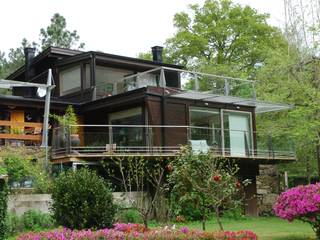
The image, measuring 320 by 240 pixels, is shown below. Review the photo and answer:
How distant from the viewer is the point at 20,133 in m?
22.8

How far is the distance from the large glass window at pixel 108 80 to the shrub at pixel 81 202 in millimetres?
11175

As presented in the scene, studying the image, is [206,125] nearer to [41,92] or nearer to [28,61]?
[41,92]

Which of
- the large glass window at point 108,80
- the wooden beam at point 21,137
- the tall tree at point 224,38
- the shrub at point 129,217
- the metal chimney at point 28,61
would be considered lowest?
the shrub at point 129,217

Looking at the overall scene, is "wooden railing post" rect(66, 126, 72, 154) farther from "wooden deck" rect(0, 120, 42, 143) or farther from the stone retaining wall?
the stone retaining wall

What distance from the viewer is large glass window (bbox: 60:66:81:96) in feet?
86.6

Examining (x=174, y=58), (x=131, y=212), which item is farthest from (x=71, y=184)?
(x=174, y=58)

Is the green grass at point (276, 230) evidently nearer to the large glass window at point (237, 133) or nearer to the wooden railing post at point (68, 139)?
the large glass window at point (237, 133)

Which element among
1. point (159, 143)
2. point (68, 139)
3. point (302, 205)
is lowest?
point (302, 205)

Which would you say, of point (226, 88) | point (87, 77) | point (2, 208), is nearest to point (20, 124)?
point (87, 77)

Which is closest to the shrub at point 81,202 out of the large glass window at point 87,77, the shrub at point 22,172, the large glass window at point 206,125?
the shrub at point 22,172

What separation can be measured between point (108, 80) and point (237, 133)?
23.2 ft

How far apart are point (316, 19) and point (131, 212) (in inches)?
494

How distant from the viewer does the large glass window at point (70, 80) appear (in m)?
26.4

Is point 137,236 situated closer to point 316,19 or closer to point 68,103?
point 68,103
